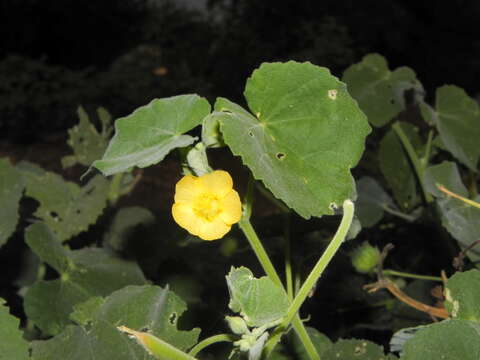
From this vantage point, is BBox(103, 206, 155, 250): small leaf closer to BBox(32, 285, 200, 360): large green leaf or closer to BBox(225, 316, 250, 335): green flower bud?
BBox(32, 285, 200, 360): large green leaf

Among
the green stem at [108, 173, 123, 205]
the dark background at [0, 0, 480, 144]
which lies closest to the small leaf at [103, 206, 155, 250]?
the green stem at [108, 173, 123, 205]

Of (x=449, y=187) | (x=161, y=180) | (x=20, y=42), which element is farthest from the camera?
(x=20, y=42)

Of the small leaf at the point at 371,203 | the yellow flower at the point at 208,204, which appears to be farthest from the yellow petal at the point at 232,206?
the small leaf at the point at 371,203

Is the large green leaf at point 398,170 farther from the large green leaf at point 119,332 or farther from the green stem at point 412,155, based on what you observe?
the large green leaf at point 119,332

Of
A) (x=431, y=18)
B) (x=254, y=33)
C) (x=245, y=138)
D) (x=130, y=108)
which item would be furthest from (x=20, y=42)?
(x=245, y=138)

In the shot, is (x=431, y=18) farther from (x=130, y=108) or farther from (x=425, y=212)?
(x=425, y=212)

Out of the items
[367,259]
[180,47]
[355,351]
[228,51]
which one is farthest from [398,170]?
[180,47]

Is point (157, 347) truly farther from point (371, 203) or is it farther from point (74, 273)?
point (371, 203)
